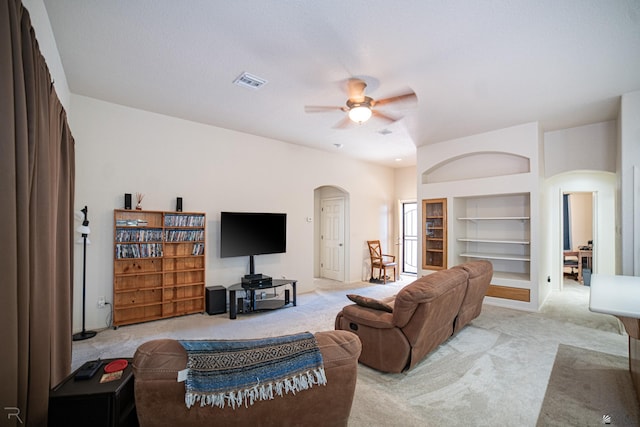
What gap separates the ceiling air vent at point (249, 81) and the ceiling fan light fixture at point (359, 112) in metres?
1.06

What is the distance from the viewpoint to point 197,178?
4738 mm

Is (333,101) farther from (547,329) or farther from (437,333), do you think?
(547,329)

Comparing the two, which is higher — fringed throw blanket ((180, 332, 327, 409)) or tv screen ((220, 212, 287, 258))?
tv screen ((220, 212, 287, 258))

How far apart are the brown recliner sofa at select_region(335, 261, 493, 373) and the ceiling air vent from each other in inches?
104

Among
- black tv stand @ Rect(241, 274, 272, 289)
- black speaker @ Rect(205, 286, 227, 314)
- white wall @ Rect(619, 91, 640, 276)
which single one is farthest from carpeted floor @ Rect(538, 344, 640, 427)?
black speaker @ Rect(205, 286, 227, 314)

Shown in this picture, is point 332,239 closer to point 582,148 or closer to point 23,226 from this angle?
point 582,148

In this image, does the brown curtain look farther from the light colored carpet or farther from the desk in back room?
the desk in back room

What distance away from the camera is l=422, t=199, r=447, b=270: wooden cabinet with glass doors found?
227 inches

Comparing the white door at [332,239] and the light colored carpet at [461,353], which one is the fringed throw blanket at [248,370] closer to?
the light colored carpet at [461,353]

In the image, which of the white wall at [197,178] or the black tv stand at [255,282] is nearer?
the white wall at [197,178]

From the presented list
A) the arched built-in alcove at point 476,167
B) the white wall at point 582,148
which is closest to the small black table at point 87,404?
the arched built-in alcove at point 476,167

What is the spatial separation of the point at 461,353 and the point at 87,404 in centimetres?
321

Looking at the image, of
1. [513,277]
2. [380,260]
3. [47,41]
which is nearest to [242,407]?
[47,41]

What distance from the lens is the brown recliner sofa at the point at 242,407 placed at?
3.64ft
